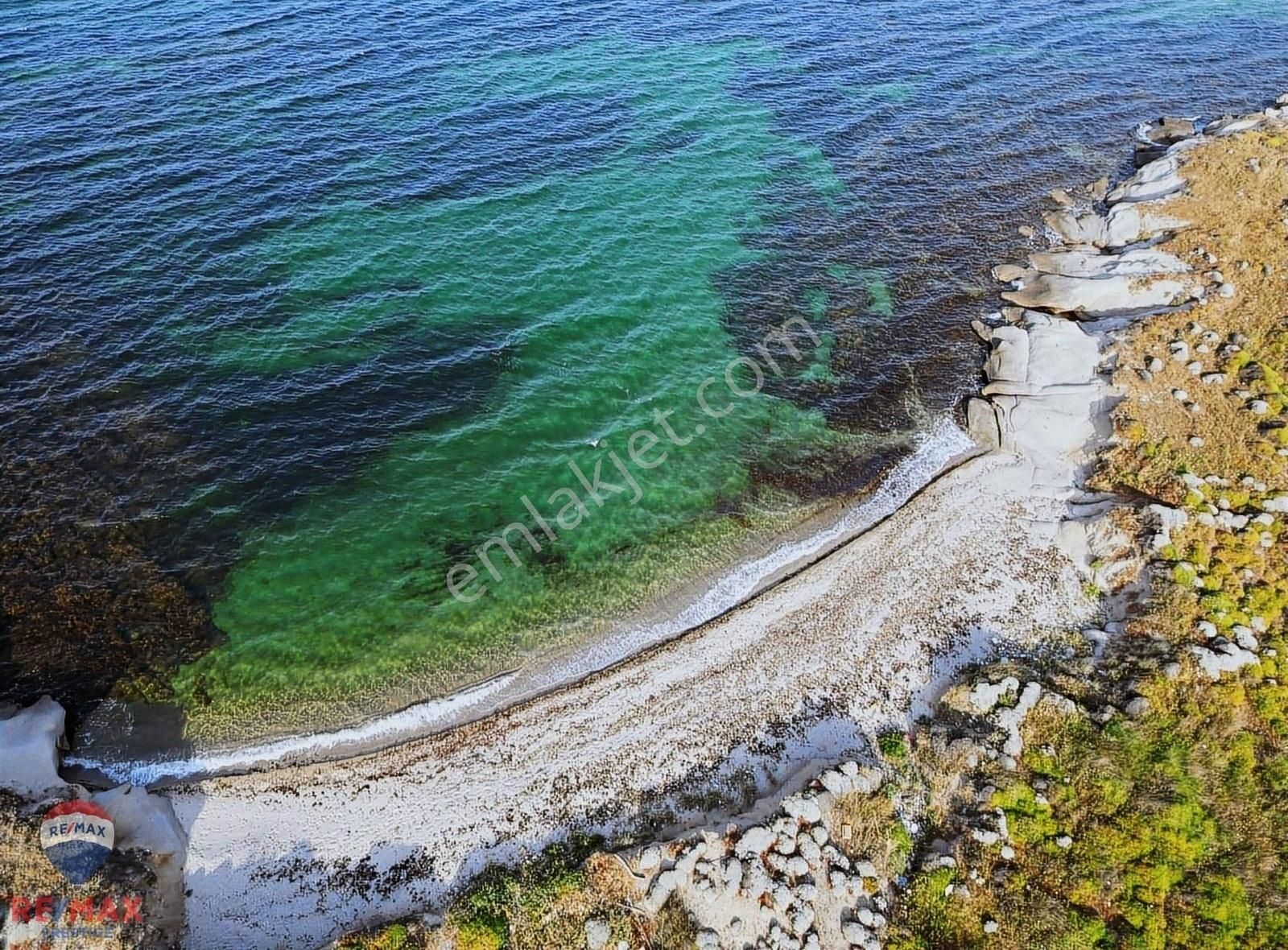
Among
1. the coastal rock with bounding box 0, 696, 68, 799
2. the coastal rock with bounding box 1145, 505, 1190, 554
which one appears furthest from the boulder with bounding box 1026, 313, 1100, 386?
the coastal rock with bounding box 0, 696, 68, 799

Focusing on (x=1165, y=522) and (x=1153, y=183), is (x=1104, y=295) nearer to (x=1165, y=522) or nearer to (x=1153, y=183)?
(x=1153, y=183)

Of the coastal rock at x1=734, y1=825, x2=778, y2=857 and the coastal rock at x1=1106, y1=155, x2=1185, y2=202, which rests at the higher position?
the coastal rock at x1=1106, y1=155, x2=1185, y2=202

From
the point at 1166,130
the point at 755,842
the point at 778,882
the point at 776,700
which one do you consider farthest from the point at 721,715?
the point at 1166,130

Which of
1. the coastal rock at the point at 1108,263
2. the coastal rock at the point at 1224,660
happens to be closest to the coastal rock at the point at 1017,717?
the coastal rock at the point at 1224,660

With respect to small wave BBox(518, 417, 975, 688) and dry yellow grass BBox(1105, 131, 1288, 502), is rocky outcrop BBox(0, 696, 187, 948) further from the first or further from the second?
dry yellow grass BBox(1105, 131, 1288, 502)

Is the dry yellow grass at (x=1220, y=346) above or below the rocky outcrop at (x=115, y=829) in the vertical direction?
above

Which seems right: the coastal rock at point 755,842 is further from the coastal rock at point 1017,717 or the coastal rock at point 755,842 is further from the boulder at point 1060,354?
the boulder at point 1060,354
